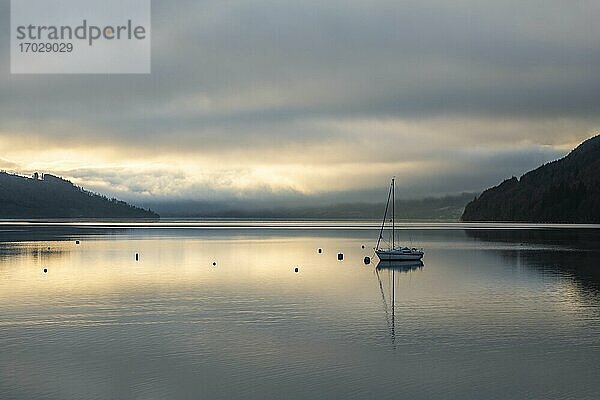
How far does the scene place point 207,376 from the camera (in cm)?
2452

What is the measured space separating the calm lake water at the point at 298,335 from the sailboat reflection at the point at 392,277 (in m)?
0.25

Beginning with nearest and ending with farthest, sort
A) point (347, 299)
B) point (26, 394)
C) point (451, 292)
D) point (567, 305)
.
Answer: point (26, 394), point (567, 305), point (347, 299), point (451, 292)

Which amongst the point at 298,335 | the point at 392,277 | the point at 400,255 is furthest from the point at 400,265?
the point at 298,335

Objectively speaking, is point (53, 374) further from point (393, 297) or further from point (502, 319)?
point (393, 297)

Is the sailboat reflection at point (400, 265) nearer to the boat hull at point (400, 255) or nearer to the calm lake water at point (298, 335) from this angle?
the boat hull at point (400, 255)

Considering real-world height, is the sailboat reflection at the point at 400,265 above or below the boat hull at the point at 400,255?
below

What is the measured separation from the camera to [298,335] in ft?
106

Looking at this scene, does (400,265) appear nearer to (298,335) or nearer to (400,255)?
(400,255)

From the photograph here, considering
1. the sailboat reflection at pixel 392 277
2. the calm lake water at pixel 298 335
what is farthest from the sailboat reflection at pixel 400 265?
the calm lake water at pixel 298 335

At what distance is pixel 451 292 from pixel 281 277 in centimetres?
1802

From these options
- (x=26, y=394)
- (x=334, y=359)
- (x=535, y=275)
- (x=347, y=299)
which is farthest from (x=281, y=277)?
(x=26, y=394)

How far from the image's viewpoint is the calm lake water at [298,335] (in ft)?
77.3

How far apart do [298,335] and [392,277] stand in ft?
103

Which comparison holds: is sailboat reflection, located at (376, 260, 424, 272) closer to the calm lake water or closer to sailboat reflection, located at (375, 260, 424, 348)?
sailboat reflection, located at (375, 260, 424, 348)
